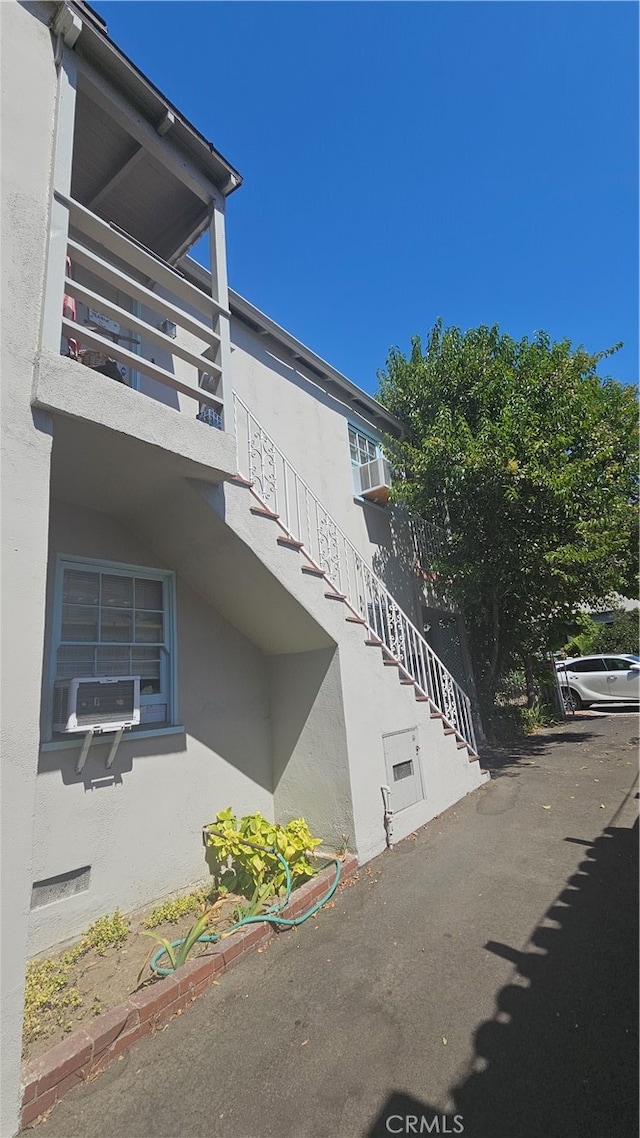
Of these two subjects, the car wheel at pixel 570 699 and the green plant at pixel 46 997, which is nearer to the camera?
the green plant at pixel 46 997

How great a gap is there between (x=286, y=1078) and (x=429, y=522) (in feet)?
28.7

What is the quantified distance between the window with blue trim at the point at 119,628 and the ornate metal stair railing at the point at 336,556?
1.50 meters

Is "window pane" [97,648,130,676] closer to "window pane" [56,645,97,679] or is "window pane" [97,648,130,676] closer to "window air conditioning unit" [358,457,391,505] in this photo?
"window pane" [56,645,97,679]

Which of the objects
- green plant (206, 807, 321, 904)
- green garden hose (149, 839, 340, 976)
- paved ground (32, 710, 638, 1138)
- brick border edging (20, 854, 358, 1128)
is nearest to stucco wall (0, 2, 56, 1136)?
brick border edging (20, 854, 358, 1128)

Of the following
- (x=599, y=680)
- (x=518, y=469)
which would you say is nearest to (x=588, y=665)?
(x=599, y=680)

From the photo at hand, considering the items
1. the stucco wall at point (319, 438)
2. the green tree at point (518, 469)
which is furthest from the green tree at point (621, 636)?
the stucco wall at point (319, 438)

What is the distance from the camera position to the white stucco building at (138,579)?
293 cm

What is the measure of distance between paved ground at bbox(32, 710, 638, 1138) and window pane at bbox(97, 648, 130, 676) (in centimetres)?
248

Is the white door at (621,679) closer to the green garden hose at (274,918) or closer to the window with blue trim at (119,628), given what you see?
the green garden hose at (274,918)

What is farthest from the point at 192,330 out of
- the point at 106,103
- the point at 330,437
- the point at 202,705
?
the point at 330,437

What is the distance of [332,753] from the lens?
193 inches

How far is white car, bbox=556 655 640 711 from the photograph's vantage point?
14.4 metres

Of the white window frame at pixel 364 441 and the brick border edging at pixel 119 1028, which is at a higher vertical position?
the white window frame at pixel 364 441

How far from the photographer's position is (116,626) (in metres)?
4.47
